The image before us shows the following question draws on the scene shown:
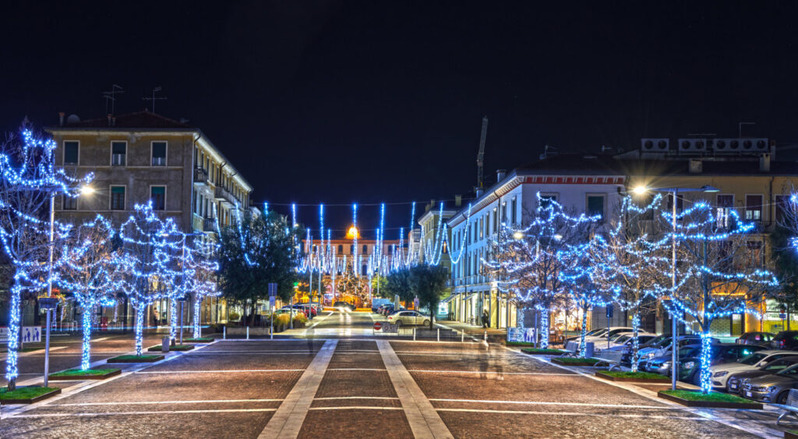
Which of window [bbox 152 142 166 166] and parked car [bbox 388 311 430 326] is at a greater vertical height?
window [bbox 152 142 166 166]

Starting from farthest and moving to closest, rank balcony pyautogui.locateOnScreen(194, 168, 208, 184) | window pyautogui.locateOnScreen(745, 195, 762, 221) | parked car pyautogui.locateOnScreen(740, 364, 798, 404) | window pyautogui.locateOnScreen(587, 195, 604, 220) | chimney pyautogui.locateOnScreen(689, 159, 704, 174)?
balcony pyautogui.locateOnScreen(194, 168, 208, 184)
window pyautogui.locateOnScreen(587, 195, 604, 220)
chimney pyautogui.locateOnScreen(689, 159, 704, 174)
window pyautogui.locateOnScreen(745, 195, 762, 221)
parked car pyautogui.locateOnScreen(740, 364, 798, 404)

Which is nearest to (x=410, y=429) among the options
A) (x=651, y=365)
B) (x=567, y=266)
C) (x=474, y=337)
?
(x=651, y=365)

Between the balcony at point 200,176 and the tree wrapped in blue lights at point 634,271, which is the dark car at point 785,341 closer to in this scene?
the tree wrapped in blue lights at point 634,271

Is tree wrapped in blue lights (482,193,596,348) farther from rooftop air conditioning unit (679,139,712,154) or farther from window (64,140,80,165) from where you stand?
window (64,140,80,165)

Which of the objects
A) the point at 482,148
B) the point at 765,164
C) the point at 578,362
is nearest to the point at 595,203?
the point at 765,164

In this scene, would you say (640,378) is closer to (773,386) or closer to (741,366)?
(741,366)

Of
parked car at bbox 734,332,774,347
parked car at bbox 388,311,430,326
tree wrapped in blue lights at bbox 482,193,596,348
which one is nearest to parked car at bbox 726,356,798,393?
tree wrapped in blue lights at bbox 482,193,596,348

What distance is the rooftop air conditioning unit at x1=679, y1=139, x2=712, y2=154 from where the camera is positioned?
66688 millimetres

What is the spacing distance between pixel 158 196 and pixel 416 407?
4469 cm

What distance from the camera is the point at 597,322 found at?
53.2 meters

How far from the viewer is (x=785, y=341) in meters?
38.0

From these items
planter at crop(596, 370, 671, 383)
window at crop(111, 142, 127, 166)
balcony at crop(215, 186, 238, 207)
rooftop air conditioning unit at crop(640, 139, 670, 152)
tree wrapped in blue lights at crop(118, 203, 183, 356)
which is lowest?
planter at crop(596, 370, 671, 383)

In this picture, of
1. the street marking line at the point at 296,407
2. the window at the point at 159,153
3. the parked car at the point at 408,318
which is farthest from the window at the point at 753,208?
the window at the point at 159,153

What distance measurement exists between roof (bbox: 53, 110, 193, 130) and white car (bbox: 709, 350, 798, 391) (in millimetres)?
42781
